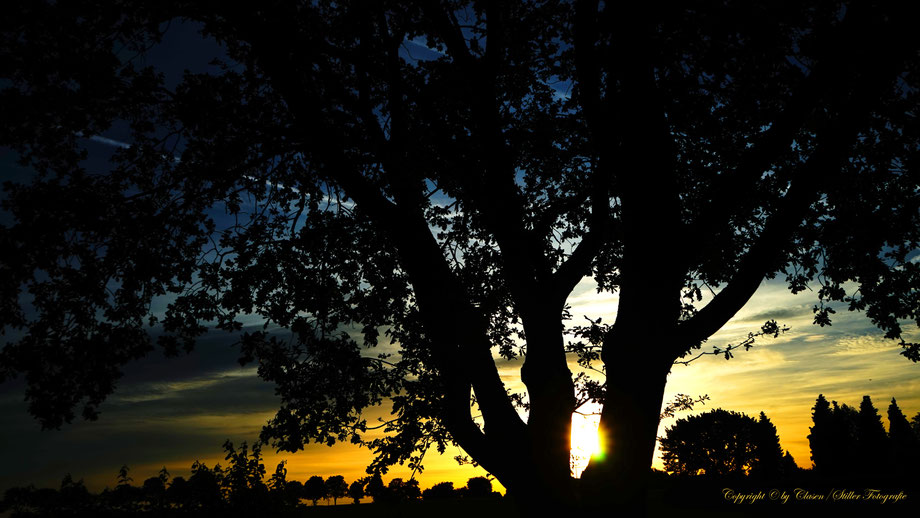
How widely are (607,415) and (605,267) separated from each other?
663 cm

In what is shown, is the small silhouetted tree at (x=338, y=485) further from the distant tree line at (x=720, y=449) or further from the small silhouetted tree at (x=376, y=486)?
the small silhouetted tree at (x=376, y=486)

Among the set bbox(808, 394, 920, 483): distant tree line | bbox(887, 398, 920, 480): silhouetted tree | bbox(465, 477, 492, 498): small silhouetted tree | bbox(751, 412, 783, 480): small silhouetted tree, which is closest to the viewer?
bbox(887, 398, 920, 480): silhouetted tree

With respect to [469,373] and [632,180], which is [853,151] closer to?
[632,180]

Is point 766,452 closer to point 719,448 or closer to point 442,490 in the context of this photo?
point 719,448

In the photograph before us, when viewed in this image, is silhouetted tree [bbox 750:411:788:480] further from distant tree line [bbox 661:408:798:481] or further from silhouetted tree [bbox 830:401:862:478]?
silhouetted tree [bbox 830:401:862:478]

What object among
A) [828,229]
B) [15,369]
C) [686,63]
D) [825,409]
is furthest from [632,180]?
[825,409]

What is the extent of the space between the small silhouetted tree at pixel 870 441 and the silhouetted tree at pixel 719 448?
1402 cm

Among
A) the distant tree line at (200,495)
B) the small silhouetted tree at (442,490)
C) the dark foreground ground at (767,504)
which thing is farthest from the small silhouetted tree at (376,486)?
the small silhouetted tree at (442,490)

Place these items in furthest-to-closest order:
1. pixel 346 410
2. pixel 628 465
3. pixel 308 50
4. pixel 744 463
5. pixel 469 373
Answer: pixel 744 463, pixel 346 410, pixel 308 50, pixel 469 373, pixel 628 465

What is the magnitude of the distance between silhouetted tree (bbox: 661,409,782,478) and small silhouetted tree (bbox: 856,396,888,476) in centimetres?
1402

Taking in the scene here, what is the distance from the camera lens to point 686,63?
1053cm

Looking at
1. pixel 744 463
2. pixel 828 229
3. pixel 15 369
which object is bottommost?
pixel 744 463

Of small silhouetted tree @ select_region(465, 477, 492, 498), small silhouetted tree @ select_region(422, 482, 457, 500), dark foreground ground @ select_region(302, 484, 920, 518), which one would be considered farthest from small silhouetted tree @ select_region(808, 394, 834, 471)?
small silhouetted tree @ select_region(422, 482, 457, 500)

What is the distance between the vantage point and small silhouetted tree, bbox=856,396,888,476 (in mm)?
69125
